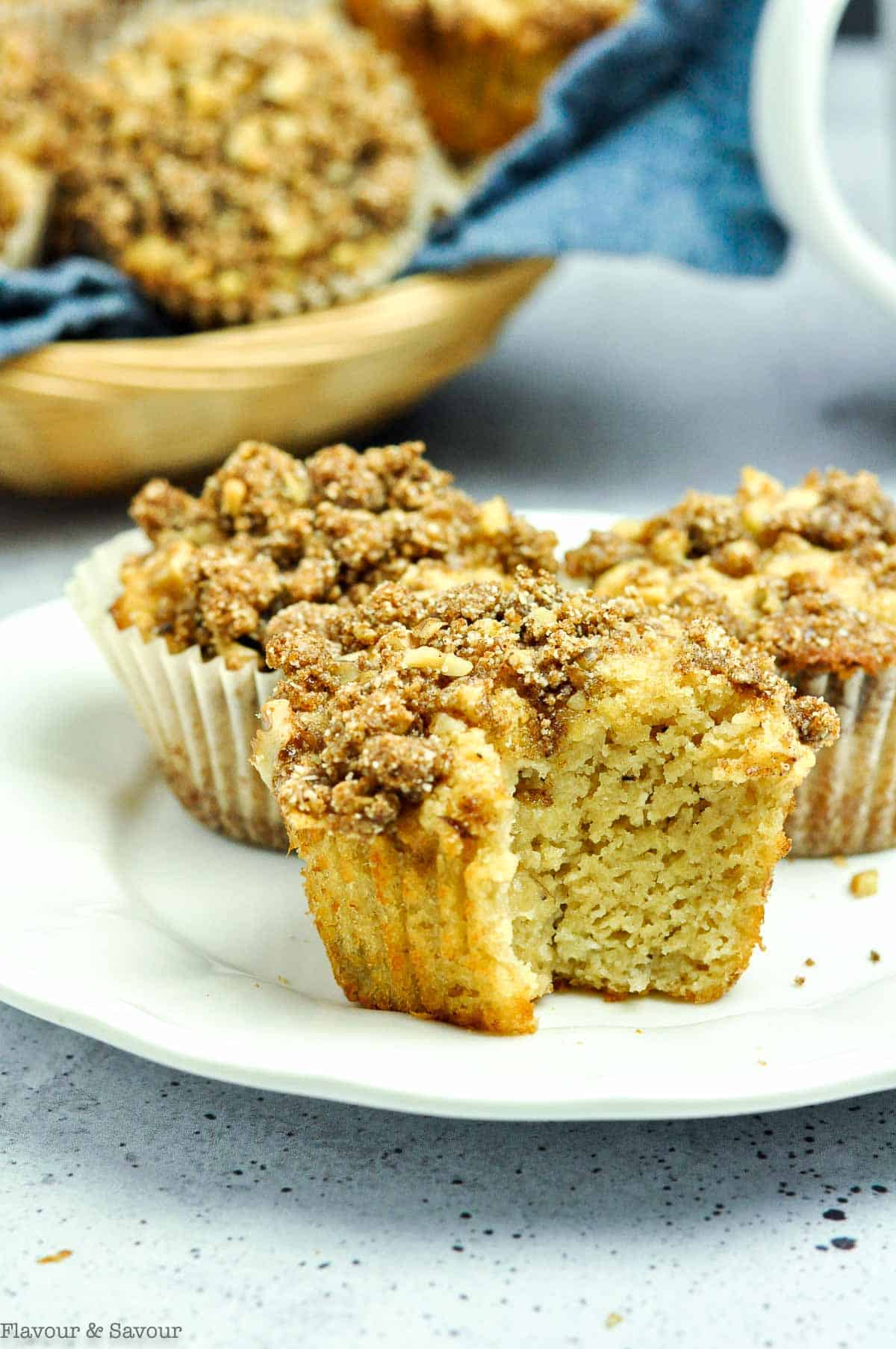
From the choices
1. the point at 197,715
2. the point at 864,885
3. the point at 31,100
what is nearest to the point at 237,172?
the point at 31,100

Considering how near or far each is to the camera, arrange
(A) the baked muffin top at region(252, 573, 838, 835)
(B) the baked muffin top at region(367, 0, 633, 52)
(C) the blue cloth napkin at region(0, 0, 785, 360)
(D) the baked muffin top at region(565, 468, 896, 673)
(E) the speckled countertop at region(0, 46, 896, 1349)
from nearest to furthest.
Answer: (E) the speckled countertop at region(0, 46, 896, 1349)
(A) the baked muffin top at region(252, 573, 838, 835)
(D) the baked muffin top at region(565, 468, 896, 673)
(C) the blue cloth napkin at region(0, 0, 785, 360)
(B) the baked muffin top at region(367, 0, 633, 52)

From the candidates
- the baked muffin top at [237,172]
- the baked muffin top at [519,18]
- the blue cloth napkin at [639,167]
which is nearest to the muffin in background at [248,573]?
the baked muffin top at [237,172]

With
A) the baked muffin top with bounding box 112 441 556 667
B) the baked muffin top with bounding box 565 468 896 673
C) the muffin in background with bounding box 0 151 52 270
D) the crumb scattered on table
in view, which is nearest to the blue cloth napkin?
the muffin in background with bounding box 0 151 52 270

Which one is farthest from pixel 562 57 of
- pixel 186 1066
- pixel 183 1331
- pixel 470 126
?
pixel 183 1331

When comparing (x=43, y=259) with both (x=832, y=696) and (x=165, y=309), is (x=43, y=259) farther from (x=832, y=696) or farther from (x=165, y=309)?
(x=832, y=696)

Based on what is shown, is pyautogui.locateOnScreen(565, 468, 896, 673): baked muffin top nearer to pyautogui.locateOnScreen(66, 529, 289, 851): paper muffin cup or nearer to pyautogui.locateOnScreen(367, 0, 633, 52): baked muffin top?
pyautogui.locateOnScreen(66, 529, 289, 851): paper muffin cup

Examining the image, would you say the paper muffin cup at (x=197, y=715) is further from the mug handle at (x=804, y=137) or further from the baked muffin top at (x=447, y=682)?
the mug handle at (x=804, y=137)
